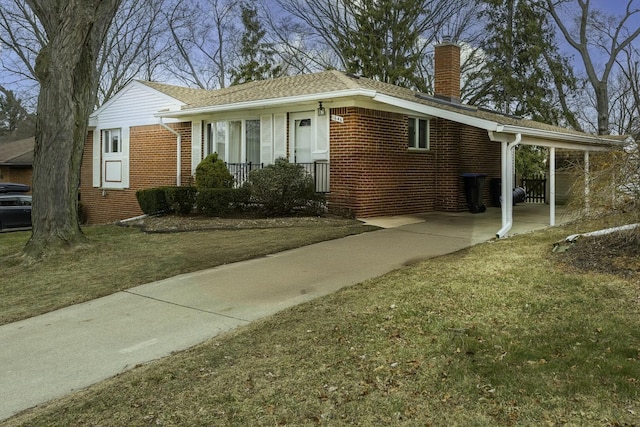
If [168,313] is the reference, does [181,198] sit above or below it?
above

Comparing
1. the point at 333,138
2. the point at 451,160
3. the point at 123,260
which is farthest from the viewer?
the point at 451,160

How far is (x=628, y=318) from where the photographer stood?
4.86m

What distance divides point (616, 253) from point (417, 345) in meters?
4.17

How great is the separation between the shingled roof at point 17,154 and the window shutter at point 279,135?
20.0m

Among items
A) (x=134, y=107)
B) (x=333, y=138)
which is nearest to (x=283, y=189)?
(x=333, y=138)

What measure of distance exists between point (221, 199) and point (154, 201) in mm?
2418

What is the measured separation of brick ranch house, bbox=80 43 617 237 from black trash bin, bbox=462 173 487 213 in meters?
0.30

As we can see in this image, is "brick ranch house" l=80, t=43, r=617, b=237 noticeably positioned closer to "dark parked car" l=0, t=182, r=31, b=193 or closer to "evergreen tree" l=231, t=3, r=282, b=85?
"dark parked car" l=0, t=182, r=31, b=193

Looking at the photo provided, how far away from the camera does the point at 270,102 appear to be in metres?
13.3

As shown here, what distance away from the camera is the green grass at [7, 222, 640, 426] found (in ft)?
11.2

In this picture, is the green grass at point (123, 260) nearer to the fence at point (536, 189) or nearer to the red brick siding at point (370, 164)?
the red brick siding at point (370, 164)

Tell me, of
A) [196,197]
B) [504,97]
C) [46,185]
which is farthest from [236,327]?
[504,97]

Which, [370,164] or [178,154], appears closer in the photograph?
[370,164]

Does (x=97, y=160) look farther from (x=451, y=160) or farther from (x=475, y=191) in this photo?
(x=475, y=191)
